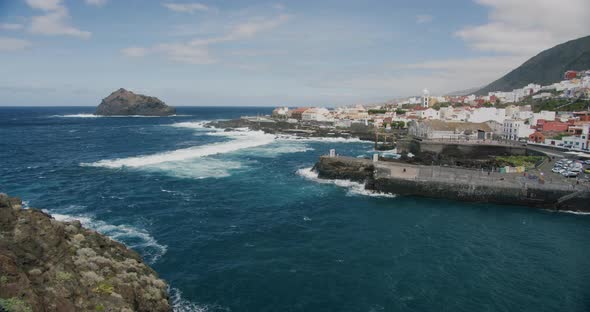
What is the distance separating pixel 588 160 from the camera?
42.8 metres

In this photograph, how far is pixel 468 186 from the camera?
1330 inches

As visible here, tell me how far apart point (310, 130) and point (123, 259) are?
81.3 meters

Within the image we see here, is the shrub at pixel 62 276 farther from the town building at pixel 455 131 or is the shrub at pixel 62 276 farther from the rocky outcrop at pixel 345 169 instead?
the town building at pixel 455 131

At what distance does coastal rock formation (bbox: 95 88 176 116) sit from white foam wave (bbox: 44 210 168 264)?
169 meters

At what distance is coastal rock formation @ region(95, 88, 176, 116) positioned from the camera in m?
180

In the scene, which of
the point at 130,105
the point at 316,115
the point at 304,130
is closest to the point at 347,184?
the point at 304,130

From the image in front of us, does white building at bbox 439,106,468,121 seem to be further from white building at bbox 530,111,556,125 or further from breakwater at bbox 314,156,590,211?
breakwater at bbox 314,156,590,211

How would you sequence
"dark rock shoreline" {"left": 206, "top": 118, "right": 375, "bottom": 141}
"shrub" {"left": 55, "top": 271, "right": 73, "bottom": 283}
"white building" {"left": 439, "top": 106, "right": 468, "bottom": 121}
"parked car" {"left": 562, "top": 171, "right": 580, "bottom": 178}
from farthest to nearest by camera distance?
"dark rock shoreline" {"left": 206, "top": 118, "right": 375, "bottom": 141} < "white building" {"left": 439, "top": 106, "right": 468, "bottom": 121} < "parked car" {"left": 562, "top": 171, "right": 580, "bottom": 178} < "shrub" {"left": 55, "top": 271, "right": 73, "bottom": 283}

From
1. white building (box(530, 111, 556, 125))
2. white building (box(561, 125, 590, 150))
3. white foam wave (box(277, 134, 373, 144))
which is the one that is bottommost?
white foam wave (box(277, 134, 373, 144))

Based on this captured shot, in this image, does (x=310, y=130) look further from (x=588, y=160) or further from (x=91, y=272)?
(x=91, y=272)

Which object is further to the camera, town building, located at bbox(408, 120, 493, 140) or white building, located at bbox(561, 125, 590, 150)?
town building, located at bbox(408, 120, 493, 140)

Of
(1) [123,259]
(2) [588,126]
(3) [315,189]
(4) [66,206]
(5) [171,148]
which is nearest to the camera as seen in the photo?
(1) [123,259]

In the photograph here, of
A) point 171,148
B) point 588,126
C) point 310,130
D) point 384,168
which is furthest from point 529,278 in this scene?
point 310,130

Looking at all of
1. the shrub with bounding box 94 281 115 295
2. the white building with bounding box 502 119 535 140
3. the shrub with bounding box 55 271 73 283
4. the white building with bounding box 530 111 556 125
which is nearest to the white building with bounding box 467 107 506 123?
the white building with bounding box 530 111 556 125
